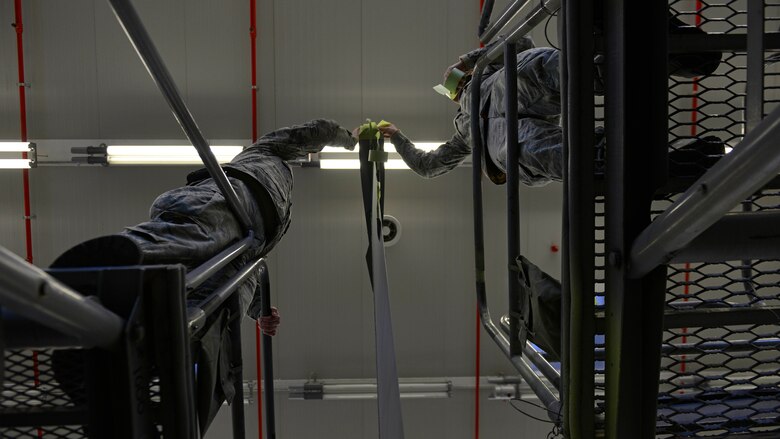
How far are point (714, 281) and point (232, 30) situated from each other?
5.39m

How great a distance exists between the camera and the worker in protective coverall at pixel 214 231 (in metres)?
1.17

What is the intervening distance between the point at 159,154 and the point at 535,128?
139 inches

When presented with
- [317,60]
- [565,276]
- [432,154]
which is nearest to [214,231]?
[565,276]

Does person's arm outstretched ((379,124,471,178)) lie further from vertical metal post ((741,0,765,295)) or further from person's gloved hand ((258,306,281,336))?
Answer: vertical metal post ((741,0,765,295))

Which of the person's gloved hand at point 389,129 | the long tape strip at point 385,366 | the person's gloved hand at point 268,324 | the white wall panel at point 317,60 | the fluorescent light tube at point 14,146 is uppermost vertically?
the white wall panel at point 317,60

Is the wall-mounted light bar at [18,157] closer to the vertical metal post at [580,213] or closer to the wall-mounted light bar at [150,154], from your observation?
the wall-mounted light bar at [150,154]

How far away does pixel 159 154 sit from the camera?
4188 mm

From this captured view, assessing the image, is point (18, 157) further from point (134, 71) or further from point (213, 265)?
point (213, 265)

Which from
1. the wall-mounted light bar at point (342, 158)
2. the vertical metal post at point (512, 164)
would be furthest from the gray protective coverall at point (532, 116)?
the wall-mounted light bar at point (342, 158)

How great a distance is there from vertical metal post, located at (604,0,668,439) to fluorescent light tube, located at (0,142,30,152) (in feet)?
16.4

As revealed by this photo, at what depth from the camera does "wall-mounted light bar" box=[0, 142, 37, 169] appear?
4.18 meters

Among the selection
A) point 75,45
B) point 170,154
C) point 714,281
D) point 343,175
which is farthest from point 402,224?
point 75,45

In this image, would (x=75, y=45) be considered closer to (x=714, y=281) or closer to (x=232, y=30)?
(x=232, y=30)

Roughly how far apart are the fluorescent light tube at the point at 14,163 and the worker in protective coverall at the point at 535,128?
3.96m
